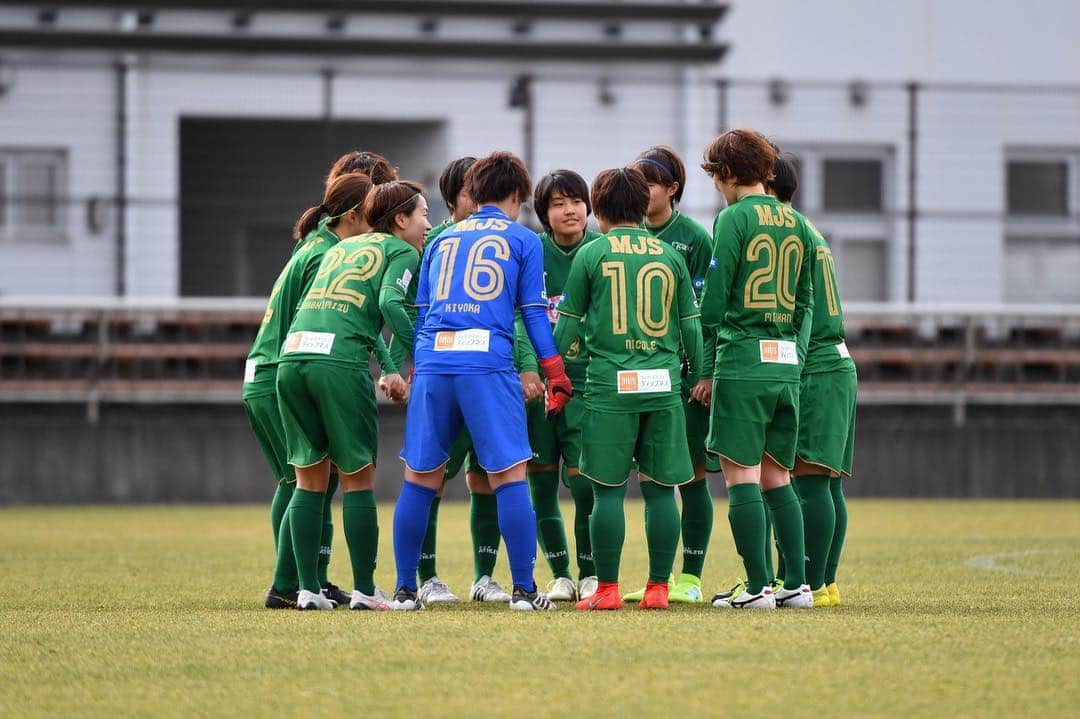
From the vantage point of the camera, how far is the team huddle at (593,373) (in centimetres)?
661

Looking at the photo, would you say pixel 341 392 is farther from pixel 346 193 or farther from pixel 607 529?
pixel 607 529

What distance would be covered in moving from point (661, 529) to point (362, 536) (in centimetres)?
115

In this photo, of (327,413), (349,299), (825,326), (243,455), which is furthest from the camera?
(243,455)

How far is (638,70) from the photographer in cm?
2075

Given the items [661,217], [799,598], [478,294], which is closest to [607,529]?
[799,598]

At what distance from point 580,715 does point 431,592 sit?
305 centimetres

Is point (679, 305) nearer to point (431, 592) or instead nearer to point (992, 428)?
point (431, 592)

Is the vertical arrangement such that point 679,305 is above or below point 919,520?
above

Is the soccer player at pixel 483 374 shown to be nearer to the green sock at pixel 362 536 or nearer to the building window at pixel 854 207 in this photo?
the green sock at pixel 362 536

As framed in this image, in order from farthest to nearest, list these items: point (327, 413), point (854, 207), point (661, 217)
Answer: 1. point (854, 207)
2. point (661, 217)
3. point (327, 413)

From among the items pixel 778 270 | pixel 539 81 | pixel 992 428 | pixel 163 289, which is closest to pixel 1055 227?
pixel 992 428

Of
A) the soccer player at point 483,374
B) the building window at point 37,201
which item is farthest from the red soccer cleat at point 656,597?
the building window at point 37,201

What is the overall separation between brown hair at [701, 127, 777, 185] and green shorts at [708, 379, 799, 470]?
31.4 inches

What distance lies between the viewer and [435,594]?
728 cm
